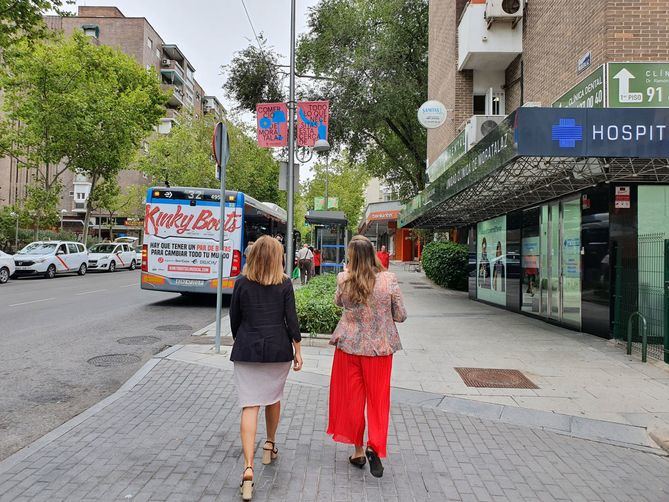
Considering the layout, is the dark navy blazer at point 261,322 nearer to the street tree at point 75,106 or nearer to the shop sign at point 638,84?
the shop sign at point 638,84

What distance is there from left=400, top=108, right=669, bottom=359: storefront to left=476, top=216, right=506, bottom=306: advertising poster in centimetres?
61

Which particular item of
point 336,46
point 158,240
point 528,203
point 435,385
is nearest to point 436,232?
point 336,46

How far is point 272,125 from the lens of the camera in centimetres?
1175

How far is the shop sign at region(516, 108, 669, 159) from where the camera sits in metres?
6.55

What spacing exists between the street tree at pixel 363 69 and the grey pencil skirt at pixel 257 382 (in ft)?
66.1

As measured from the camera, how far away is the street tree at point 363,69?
22797 mm

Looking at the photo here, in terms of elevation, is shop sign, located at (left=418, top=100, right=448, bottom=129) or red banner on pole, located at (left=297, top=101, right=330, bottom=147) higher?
shop sign, located at (left=418, top=100, right=448, bottom=129)

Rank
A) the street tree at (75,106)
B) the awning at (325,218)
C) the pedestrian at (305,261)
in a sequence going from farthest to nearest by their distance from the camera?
the street tree at (75,106) < the awning at (325,218) < the pedestrian at (305,261)

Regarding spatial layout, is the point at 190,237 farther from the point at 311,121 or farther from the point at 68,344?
the point at 68,344

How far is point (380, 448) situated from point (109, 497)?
1.79 meters

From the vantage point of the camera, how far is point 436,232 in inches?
1024

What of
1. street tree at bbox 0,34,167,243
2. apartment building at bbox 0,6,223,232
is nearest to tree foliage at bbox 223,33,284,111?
street tree at bbox 0,34,167,243

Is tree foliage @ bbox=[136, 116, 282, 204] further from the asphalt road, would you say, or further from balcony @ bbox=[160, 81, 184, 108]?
the asphalt road

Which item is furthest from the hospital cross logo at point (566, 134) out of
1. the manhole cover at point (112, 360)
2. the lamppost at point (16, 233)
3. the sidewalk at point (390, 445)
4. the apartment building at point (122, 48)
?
the apartment building at point (122, 48)
